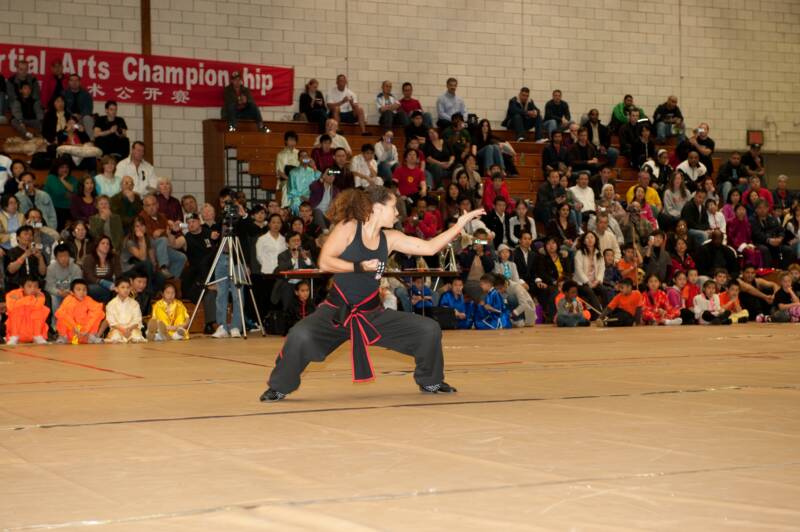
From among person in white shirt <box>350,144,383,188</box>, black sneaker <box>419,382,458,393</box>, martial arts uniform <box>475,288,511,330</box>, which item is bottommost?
martial arts uniform <box>475,288,511,330</box>

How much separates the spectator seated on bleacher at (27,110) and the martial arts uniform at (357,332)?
12.6 metres

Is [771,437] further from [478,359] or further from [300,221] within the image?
[300,221]

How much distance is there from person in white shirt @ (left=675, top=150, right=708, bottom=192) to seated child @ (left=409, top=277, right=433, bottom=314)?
7993 millimetres

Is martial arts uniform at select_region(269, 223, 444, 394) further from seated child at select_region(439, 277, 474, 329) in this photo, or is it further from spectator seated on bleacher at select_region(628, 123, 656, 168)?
spectator seated on bleacher at select_region(628, 123, 656, 168)

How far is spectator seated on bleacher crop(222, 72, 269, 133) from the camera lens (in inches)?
798

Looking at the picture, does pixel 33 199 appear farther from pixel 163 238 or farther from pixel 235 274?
pixel 235 274

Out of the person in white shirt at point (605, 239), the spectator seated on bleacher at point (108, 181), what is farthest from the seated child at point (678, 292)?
the spectator seated on bleacher at point (108, 181)

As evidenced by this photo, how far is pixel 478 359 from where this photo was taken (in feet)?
34.0

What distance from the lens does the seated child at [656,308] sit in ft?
57.1

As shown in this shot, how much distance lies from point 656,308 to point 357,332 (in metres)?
11.4

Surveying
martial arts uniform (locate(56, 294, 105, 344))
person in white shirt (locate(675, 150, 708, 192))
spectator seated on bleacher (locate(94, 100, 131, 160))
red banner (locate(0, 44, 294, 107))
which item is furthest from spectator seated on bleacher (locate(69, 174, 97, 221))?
person in white shirt (locate(675, 150, 708, 192))

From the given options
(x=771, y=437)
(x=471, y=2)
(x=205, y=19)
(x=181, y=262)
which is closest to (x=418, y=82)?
(x=471, y=2)

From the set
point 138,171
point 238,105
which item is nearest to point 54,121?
point 138,171

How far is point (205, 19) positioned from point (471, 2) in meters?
6.15
